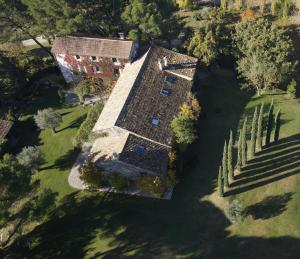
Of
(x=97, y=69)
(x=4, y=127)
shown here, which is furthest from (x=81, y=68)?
(x=4, y=127)

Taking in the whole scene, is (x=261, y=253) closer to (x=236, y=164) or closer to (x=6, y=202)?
(x=236, y=164)

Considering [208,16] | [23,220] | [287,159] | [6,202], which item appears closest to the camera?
[6,202]

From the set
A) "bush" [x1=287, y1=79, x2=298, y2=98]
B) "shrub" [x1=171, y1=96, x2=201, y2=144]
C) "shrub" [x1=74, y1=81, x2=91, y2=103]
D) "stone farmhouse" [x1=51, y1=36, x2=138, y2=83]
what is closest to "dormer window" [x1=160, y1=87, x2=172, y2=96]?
"shrub" [x1=171, y1=96, x2=201, y2=144]

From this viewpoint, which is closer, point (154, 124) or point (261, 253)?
point (261, 253)

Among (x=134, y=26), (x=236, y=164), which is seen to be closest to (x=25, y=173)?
(x=236, y=164)

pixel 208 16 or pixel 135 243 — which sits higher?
pixel 208 16

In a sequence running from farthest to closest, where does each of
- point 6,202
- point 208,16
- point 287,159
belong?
point 208,16 → point 287,159 → point 6,202

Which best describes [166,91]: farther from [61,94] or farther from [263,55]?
[61,94]
